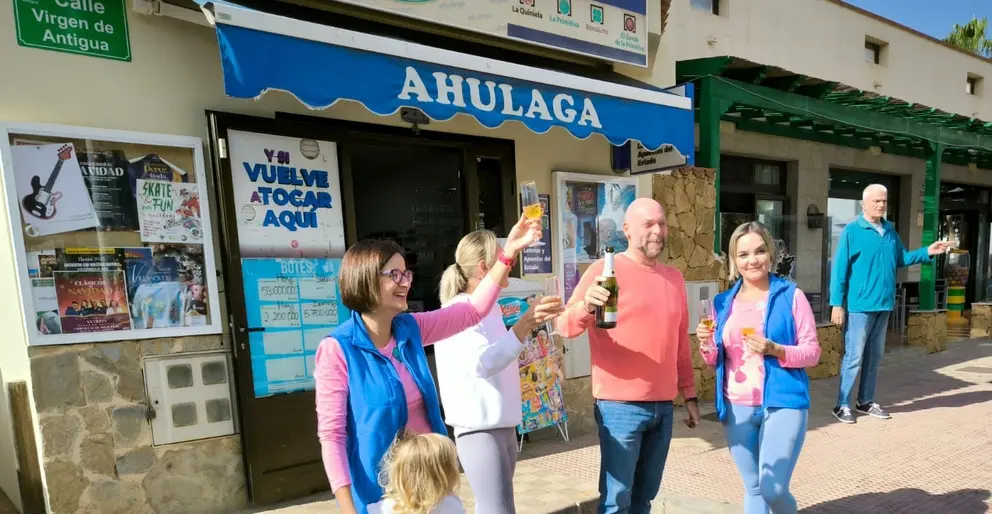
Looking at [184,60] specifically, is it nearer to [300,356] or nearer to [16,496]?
[300,356]

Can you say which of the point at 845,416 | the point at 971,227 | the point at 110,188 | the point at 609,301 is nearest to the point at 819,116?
the point at 845,416

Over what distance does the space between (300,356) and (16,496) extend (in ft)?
6.66

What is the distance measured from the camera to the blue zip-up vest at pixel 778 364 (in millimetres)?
2453

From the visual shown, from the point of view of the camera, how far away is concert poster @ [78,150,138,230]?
3.09m

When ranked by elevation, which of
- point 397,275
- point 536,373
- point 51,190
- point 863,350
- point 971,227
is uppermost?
point 51,190

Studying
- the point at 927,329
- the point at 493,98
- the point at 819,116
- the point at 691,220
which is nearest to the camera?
the point at 493,98

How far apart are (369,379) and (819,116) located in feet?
22.8

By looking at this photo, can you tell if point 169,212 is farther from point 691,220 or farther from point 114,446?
point 691,220

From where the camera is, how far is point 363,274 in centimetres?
179

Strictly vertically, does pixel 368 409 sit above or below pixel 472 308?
below

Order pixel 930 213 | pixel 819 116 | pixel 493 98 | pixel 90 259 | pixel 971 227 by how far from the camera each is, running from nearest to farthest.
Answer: pixel 90 259 → pixel 493 98 → pixel 819 116 → pixel 930 213 → pixel 971 227

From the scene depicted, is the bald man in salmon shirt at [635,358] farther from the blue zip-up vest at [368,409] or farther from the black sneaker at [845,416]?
the black sneaker at [845,416]

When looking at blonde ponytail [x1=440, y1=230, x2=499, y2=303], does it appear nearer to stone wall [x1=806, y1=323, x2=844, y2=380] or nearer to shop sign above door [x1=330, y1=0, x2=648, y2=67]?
shop sign above door [x1=330, y1=0, x2=648, y2=67]

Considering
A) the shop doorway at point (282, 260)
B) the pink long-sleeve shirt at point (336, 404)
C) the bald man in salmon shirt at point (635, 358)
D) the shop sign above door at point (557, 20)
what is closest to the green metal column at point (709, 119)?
the shop sign above door at point (557, 20)
